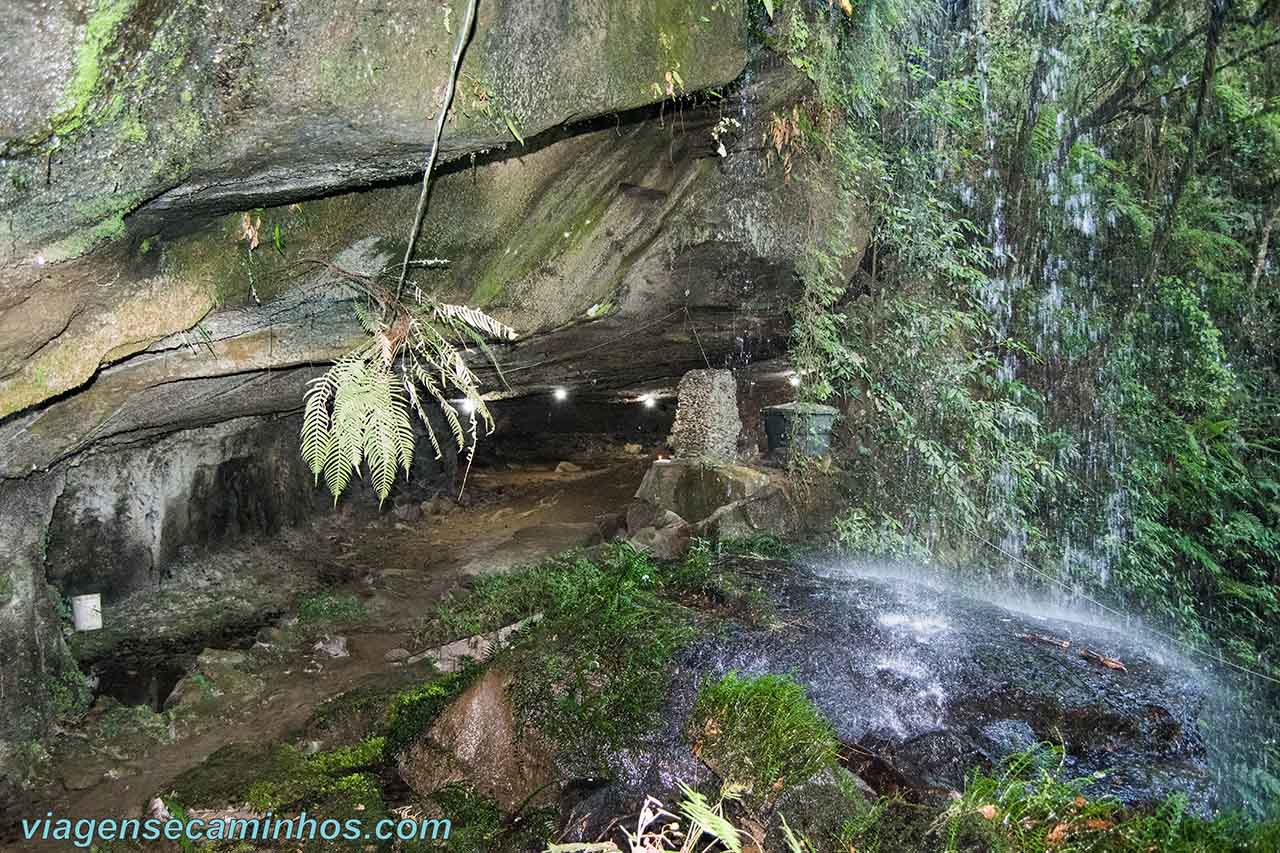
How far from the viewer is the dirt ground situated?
5203 mm

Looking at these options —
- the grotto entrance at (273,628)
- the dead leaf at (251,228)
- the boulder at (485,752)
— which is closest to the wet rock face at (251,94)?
the dead leaf at (251,228)

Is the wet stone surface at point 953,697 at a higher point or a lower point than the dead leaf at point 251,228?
lower

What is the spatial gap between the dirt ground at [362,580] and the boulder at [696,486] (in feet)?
5.15

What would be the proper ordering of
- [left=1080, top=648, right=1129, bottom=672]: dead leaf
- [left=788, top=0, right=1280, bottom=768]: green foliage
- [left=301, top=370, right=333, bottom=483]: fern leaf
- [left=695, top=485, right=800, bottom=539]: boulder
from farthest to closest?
[left=788, top=0, right=1280, bottom=768]: green foliage → [left=695, top=485, right=800, bottom=539]: boulder → [left=1080, top=648, right=1129, bottom=672]: dead leaf → [left=301, top=370, right=333, bottom=483]: fern leaf

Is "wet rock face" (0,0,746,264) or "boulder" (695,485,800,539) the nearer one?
"wet rock face" (0,0,746,264)

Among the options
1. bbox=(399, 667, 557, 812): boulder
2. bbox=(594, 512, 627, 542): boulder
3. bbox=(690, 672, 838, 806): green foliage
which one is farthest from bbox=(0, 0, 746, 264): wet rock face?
bbox=(594, 512, 627, 542): boulder

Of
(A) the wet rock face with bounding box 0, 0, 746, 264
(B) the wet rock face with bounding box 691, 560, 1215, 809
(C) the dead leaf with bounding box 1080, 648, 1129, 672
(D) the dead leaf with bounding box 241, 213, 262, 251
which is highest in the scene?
(A) the wet rock face with bounding box 0, 0, 746, 264

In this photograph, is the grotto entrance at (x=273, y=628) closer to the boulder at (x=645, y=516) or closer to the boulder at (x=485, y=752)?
the boulder at (x=645, y=516)

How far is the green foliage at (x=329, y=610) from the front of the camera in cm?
806

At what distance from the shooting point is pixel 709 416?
32.8 feet

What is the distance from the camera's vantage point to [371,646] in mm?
7422

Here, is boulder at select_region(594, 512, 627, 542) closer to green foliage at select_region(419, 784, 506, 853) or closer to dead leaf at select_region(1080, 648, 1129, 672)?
green foliage at select_region(419, 784, 506, 853)

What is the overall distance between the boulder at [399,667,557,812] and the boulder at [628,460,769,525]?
4.60 metres

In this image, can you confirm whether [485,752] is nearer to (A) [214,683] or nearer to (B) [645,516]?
(A) [214,683]
